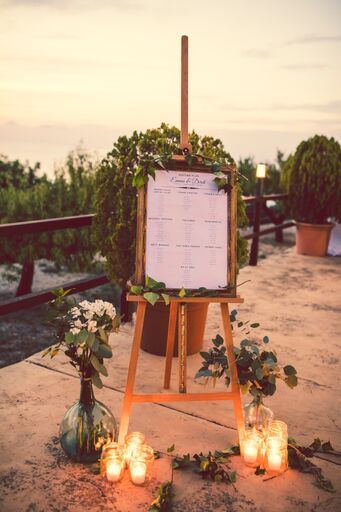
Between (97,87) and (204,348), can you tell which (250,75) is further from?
(204,348)

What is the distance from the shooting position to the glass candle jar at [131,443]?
87.6 inches

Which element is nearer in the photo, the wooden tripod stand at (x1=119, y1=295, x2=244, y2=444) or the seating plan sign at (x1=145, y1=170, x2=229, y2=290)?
the wooden tripod stand at (x1=119, y1=295, x2=244, y2=444)

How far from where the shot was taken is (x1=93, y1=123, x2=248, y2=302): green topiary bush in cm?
349

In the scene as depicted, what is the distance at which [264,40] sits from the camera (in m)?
5.52

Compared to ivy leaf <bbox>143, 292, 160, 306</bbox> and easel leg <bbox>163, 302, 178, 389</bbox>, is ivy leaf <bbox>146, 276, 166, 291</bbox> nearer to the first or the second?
ivy leaf <bbox>143, 292, 160, 306</bbox>

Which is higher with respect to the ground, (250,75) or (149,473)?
(250,75)

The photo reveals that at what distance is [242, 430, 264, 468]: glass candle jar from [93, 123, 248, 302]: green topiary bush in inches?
62.8

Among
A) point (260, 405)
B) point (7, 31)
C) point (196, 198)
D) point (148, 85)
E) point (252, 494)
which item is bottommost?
point (252, 494)

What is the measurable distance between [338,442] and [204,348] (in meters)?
1.39

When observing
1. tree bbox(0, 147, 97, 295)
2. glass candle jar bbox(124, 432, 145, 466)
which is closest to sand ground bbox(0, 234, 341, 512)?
glass candle jar bbox(124, 432, 145, 466)

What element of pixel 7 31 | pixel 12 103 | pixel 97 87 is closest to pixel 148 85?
pixel 97 87

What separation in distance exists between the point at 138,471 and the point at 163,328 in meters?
1.48

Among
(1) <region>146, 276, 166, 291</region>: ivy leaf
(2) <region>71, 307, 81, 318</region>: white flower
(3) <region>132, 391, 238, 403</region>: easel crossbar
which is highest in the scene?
(1) <region>146, 276, 166, 291</region>: ivy leaf

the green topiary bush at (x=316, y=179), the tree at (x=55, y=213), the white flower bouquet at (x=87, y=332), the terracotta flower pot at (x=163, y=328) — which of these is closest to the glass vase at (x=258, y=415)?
the white flower bouquet at (x=87, y=332)
